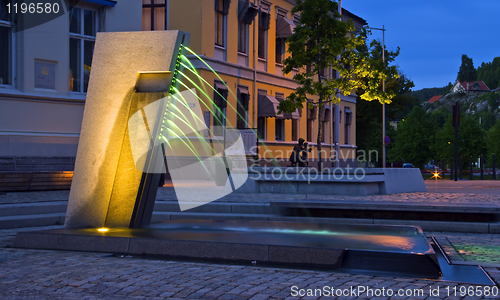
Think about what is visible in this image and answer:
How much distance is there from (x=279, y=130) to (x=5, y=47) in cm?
2178

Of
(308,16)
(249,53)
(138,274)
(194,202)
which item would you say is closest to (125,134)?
(138,274)

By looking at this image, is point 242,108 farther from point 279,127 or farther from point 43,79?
point 43,79

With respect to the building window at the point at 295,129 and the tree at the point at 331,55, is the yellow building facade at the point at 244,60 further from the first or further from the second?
the tree at the point at 331,55

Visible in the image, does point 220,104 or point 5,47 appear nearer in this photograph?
point 5,47

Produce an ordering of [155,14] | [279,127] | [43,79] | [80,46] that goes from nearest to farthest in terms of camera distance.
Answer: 1. [43,79]
2. [80,46]
3. [155,14]
4. [279,127]

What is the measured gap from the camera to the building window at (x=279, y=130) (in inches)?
1356

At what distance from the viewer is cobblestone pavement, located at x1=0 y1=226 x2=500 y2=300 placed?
4.65 m

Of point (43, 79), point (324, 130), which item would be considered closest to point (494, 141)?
point (324, 130)

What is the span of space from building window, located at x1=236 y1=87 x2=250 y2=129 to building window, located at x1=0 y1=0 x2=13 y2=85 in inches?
651

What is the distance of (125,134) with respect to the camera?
7625 mm

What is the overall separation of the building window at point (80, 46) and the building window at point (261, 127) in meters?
16.5

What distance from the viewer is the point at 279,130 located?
34.8 meters

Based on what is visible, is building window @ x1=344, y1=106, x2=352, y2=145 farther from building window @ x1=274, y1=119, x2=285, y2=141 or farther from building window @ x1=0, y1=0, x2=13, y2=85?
building window @ x1=0, y1=0, x2=13, y2=85

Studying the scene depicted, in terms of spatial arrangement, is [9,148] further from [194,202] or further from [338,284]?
[338,284]
